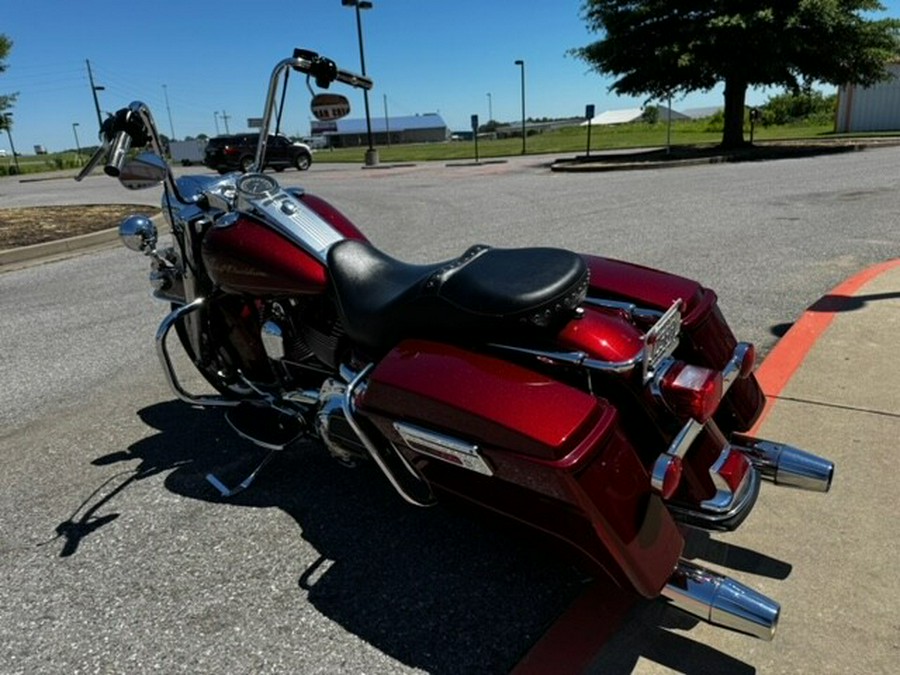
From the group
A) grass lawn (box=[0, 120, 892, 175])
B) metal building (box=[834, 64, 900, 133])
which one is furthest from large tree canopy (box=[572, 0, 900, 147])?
metal building (box=[834, 64, 900, 133])

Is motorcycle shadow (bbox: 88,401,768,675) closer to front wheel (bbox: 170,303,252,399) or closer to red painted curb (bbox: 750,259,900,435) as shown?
front wheel (bbox: 170,303,252,399)

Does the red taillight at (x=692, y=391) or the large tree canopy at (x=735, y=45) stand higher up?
the large tree canopy at (x=735, y=45)

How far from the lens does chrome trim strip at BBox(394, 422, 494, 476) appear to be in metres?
1.79

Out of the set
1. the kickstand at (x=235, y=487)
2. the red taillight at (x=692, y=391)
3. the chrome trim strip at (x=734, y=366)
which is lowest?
the kickstand at (x=235, y=487)

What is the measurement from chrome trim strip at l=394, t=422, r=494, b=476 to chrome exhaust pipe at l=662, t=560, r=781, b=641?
58 centimetres

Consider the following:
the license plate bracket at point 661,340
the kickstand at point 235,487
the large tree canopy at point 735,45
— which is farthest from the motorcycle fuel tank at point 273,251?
the large tree canopy at point 735,45

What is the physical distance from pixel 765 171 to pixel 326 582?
14603mm

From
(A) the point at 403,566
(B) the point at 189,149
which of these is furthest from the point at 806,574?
(B) the point at 189,149

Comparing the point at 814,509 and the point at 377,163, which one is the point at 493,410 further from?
the point at 377,163

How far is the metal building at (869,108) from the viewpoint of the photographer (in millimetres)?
29125

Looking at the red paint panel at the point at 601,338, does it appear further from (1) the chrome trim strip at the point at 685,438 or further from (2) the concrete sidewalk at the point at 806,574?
(2) the concrete sidewalk at the point at 806,574

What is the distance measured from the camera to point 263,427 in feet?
9.98

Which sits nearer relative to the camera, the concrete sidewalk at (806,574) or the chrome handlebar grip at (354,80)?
the concrete sidewalk at (806,574)

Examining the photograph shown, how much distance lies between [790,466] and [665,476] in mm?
722
